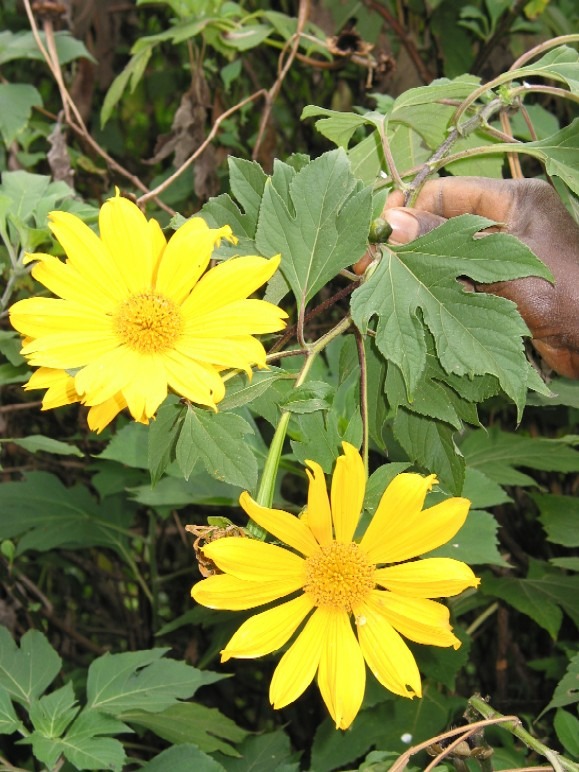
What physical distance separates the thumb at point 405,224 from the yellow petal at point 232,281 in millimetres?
154

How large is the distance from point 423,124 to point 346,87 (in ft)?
4.01

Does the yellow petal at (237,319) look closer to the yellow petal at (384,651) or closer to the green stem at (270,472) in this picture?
the green stem at (270,472)

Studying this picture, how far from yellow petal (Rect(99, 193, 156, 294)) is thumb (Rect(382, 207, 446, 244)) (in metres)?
0.21

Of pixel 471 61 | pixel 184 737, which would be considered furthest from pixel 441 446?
pixel 471 61

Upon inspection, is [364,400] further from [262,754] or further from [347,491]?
[262,754]

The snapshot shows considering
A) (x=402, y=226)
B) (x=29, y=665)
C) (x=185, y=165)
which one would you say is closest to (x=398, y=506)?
(x=402, y=226)

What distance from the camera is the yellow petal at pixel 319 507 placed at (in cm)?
60

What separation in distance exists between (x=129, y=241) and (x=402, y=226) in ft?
0.77

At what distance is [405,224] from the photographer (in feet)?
2.42

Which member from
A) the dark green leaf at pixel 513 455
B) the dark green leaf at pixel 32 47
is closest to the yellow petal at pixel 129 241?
the dark green leaf at pixel 513 455

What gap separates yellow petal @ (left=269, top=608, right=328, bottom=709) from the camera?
0.63 meters

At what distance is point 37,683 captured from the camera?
1188mm

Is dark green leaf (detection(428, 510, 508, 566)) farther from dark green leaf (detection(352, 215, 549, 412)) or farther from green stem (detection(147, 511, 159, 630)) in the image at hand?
green stem (detection(147, 511, 159, 630))

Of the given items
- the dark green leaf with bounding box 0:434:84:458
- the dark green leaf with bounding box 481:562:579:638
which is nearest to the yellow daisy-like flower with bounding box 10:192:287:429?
the dark green leaf with bounding box 0:434:84:458
